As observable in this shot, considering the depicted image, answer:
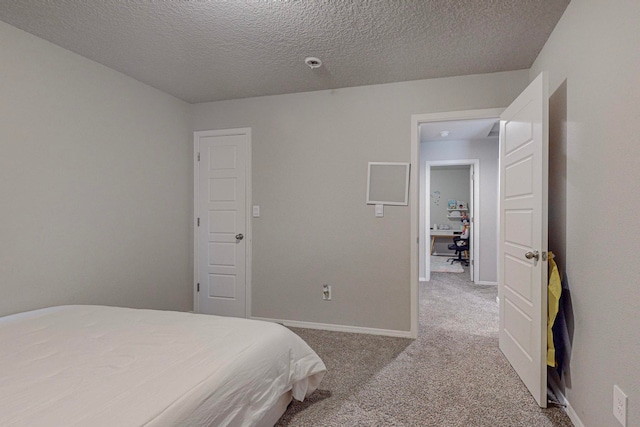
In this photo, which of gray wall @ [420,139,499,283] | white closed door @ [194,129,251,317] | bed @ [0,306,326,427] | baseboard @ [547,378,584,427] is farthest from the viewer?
gray wall @ [420,139,499,283]

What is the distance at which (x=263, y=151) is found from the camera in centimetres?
359

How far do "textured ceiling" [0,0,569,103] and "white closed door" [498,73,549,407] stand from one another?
47 centimetres

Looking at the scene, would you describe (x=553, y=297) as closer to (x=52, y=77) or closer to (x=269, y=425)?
(x=269, y=425)

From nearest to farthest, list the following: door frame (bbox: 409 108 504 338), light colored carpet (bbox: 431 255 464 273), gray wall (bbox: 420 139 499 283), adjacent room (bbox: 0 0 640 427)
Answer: adjacent room (bbox: 0 0 640 427) < door frame (bbox: 409 108 504 338) < gray wall (bbox: 420 139 499 283) < light colored carpet (bbox: 431 255 464 273)

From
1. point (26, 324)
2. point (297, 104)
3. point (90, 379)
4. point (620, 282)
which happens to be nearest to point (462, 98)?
point (297, 104)

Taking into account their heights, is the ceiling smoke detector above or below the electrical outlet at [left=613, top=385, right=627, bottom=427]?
above

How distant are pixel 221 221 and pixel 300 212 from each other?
0.94m

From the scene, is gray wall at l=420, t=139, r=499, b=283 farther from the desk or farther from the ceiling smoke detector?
the ceiling smoke detector

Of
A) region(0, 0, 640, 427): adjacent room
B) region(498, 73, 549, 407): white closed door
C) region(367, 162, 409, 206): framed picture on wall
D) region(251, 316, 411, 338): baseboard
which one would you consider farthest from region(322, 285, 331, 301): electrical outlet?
region(498, 73, 549, 407): white closed door

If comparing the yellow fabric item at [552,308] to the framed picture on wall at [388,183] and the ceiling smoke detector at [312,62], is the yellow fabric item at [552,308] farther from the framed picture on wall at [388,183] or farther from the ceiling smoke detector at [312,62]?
the ceiling smoke detector at [312,62]

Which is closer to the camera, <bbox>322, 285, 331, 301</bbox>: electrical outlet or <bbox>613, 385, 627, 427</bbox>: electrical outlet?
<bbox>613, 385, 627, 427</bbox>: electrical outlet

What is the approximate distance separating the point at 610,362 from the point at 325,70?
8.75 feet

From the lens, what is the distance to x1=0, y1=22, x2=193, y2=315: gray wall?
2.20 m

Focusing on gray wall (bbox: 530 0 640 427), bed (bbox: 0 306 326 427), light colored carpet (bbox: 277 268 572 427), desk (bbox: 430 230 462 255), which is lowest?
light colored carpet (bbox: 277 268 572 427)
